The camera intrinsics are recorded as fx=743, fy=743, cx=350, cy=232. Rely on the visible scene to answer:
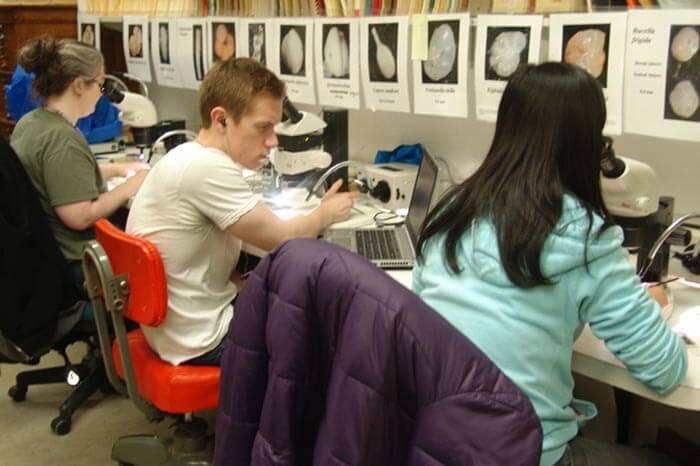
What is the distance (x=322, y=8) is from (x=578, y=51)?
1.01m

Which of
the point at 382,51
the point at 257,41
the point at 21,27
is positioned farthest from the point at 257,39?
the point at 21,27

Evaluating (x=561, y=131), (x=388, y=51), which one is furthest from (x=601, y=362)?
(x=388, y=51)

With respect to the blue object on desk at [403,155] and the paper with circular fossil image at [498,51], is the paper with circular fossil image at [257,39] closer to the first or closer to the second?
the blue object on desk at [403,155]

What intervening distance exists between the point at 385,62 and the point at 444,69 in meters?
0.25

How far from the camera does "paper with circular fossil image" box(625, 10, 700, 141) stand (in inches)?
64.8

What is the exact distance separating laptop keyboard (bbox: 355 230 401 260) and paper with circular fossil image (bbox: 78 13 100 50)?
230 cm

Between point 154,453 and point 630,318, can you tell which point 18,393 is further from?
point 630,318

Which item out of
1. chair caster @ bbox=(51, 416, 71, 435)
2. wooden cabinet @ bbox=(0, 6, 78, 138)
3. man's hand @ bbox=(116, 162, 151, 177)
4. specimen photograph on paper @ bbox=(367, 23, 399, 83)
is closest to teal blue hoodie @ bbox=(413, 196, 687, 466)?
specimen photograph on paper @ bbox=(367, 23, 399, 83)

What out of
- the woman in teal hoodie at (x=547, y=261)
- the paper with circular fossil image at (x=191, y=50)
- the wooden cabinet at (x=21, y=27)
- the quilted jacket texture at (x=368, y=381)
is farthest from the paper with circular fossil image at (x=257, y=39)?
the quilted jacket texture at (x=368, y=381)

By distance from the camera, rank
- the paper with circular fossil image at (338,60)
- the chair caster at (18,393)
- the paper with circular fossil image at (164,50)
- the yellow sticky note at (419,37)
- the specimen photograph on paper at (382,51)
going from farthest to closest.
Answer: the paper with circular fossil image at (164,50), the chair caster at (18,393), the paper with circular fossil image at (338,60), the specimen photograph on paper at (382,51), the yellow sticky note at (419,37)

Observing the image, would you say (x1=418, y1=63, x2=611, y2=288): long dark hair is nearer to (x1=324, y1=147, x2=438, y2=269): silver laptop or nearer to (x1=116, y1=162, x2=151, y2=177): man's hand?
(x1=324, y1=147, x2=438, y2=269): silver laptop

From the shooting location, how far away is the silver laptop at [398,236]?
6.00 feet

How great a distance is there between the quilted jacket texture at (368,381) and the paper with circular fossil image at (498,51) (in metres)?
1.17

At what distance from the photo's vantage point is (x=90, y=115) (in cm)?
330
